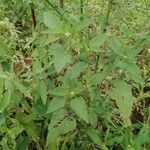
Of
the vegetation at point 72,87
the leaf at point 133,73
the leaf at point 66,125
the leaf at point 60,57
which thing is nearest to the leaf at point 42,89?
the vegetation at point 72,87

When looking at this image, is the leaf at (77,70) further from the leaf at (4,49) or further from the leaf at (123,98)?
the leaf at (4,49)

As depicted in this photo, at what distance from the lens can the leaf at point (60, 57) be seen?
1784 millimetres

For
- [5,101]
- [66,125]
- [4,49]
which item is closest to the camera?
[5,101]

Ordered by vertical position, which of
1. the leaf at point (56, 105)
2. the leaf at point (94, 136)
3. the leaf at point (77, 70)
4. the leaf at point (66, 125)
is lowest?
the leaf at point (94, 136)

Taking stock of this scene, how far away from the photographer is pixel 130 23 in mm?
3180

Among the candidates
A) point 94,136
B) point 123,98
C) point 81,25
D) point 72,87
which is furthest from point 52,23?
point 94,136

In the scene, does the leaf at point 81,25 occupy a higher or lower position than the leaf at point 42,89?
higher

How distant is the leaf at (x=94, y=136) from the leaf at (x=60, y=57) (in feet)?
1.57

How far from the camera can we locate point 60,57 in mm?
1832

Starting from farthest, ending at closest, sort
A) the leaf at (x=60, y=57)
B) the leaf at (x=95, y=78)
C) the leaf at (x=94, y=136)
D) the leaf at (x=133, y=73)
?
the leaf at (x=94, y=136) < the leaf at (x=95, y=78) < the leaf at (x=133, y=73) < the leaf at (x=60, y=57)

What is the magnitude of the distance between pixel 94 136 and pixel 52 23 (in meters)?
0.57

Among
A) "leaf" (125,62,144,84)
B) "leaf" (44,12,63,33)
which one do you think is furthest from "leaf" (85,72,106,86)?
"leaf" (44,12,63,33)

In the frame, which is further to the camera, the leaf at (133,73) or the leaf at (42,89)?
the leaf at (42,89)

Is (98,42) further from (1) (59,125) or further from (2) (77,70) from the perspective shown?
(1) (59,125)
